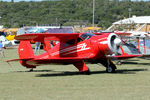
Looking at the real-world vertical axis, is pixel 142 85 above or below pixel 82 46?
below

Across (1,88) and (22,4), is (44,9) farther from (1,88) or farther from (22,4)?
(1,88)

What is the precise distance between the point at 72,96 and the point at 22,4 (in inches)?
7080

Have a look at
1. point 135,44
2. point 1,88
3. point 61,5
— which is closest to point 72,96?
point 1,88

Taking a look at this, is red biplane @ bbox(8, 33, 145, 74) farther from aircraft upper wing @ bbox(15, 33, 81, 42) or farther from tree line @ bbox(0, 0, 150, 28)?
tree line @ bbox(0, 0, 150, 28)

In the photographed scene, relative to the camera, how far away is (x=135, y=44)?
18.7 meters

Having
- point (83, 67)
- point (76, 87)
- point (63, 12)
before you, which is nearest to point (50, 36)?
point (83, 67)

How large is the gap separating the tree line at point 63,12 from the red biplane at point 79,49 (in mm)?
118763

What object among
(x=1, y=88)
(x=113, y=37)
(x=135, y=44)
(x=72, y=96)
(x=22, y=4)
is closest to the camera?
(x=72, y=96)

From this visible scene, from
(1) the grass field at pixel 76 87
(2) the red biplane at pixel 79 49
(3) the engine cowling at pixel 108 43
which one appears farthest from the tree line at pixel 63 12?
(1) the grass field at pixel 76 87

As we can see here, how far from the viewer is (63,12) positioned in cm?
16975

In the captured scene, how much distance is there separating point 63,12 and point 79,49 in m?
157

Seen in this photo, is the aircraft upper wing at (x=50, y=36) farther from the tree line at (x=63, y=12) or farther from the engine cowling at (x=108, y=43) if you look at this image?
the tree line at (x=63, y=12)

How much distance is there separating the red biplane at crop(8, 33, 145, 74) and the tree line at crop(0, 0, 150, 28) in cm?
11876

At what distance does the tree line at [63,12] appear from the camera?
145 meters
